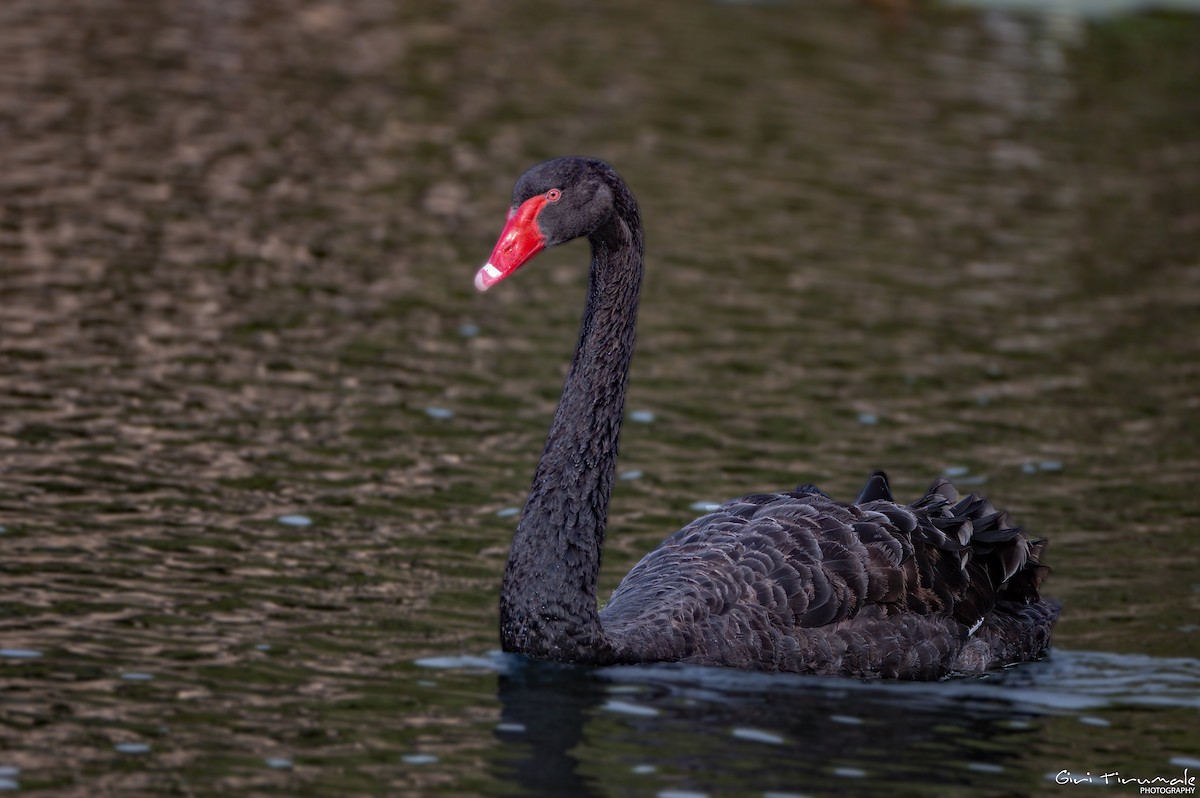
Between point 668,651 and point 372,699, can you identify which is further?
point 668,651

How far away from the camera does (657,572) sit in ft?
31.7

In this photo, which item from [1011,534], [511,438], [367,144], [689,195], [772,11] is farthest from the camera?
[772,11]

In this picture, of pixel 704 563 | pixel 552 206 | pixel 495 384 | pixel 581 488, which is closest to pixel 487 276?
pixel 552 206

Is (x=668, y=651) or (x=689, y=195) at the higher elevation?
(x=689, y=195)

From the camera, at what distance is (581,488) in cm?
939

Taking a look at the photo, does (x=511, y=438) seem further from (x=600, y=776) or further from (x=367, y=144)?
(x=367, y=144)

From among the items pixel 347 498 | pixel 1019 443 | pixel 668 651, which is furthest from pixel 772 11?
pixel 668 651

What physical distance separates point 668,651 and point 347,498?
126 inches

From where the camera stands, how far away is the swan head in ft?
29.6

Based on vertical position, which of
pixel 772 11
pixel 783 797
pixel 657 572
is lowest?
pixel 783 797

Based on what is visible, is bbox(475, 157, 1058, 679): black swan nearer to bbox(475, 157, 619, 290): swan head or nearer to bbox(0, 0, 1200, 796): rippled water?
bbox(475, 157, 619, 290): swan head

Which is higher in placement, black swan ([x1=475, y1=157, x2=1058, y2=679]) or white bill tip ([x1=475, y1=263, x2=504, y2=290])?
white bill tip ([x1=475, y1=263, x2=504, y2=290])

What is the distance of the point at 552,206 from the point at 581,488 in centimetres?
140

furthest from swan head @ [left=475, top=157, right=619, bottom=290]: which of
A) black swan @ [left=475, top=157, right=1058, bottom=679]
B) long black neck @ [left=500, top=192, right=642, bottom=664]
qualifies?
long black neck @ [left=500, top=192, right=642, bottom=664]
